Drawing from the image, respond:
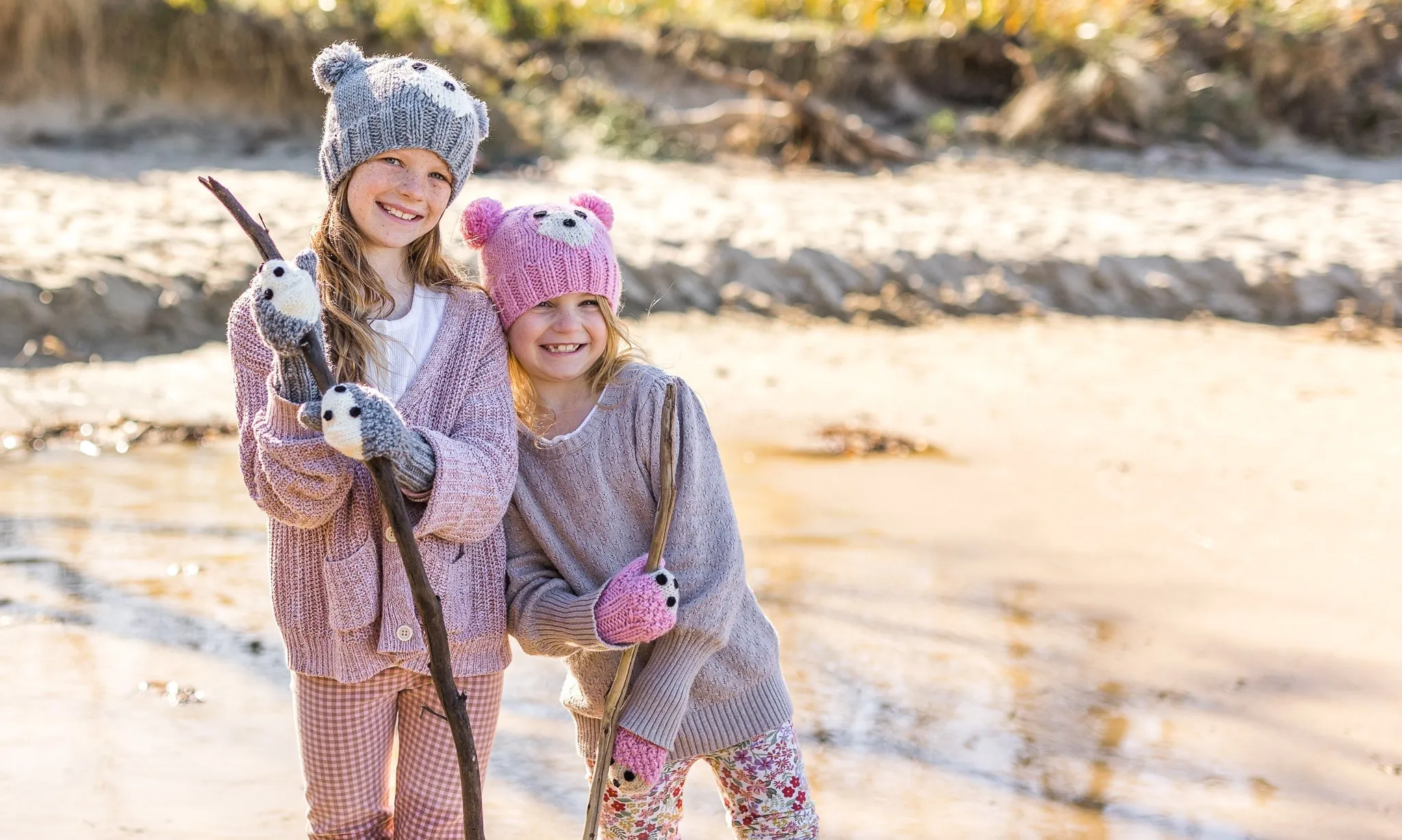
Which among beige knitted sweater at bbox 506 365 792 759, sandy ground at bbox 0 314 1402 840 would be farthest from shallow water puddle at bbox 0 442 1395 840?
beige knitted sweater at bbox 506 365 792 759

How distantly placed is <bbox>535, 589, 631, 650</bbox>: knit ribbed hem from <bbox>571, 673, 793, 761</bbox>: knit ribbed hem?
199 millimetres

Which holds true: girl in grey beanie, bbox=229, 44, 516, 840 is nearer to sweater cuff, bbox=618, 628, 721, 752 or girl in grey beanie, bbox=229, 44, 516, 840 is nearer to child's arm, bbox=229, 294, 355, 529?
child's arm, bbox=229, 294, 355, 529

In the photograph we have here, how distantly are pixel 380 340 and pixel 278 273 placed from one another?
347 millimetres

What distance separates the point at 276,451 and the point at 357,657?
0.36m

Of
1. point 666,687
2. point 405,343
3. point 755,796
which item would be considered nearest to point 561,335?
point 405,343

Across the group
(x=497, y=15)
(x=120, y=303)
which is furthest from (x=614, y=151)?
(x=120, y=303)

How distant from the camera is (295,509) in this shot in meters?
2.00

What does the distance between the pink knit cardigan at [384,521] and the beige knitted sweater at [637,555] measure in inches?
3.4

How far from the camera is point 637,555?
7.29ft

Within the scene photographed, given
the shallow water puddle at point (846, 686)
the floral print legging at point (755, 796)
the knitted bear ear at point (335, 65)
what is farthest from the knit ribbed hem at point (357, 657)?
the shallow water puddle at point (846, 686)

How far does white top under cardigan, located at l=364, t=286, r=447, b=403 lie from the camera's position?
2137 millimetres

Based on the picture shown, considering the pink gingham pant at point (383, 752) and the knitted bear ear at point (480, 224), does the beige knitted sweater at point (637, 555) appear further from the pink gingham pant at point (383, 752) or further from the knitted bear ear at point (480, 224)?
the knitted bear ear at point (480, 224)

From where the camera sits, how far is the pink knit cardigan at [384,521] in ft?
6.50

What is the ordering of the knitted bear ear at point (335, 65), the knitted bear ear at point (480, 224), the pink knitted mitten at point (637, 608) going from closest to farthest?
the pink knitted mitten at point (637, 608)
the knitted bear ear at point (335, 65)
the knitted bear ear at point (480, 224)
